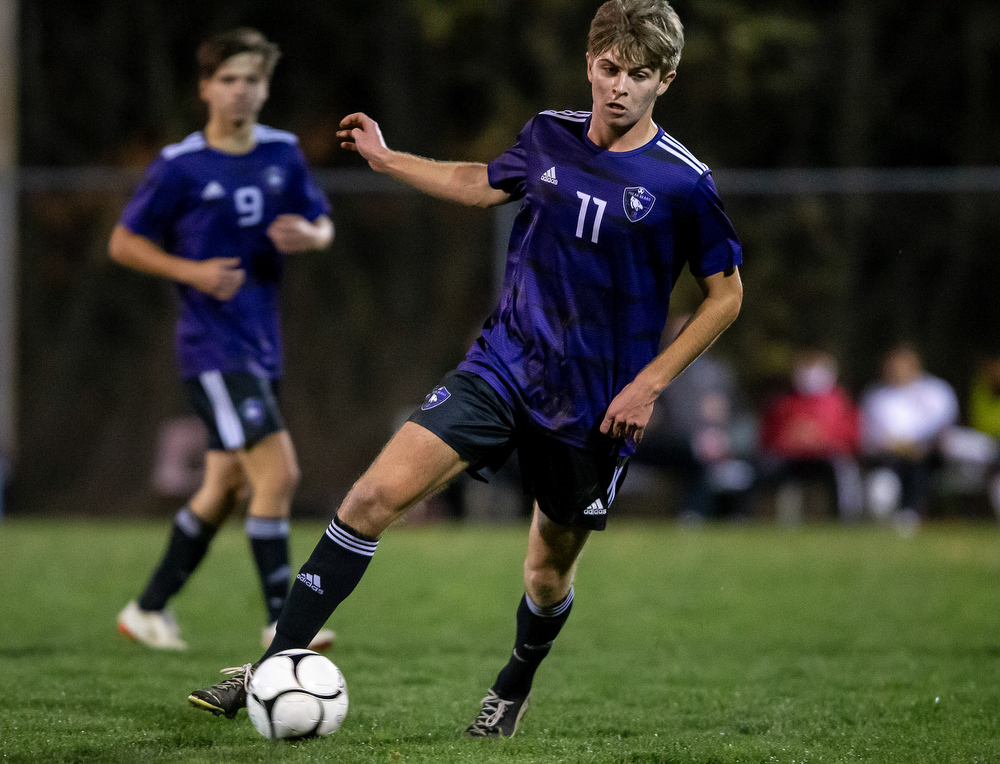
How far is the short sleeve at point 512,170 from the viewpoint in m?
3.96

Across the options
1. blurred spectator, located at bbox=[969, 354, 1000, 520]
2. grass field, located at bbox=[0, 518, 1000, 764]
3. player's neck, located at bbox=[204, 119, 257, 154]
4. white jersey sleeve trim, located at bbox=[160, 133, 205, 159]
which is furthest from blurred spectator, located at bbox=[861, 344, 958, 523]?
white jersey sleeve trim, located at bbox=[160, 133, 205, 159]

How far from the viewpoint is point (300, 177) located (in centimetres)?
600

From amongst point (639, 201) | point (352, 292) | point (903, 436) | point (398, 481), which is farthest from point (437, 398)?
point (352, 292)

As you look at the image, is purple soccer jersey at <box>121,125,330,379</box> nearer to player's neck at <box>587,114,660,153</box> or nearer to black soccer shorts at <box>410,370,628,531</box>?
black soccer shorts at <box>410,370,628,531</box>

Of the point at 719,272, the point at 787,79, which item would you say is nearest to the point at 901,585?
the point at 719,272

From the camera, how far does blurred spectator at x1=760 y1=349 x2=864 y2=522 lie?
12.9 metres

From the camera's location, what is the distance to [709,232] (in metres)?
3.87

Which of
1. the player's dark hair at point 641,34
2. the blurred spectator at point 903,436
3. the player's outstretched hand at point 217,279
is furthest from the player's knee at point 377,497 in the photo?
the blurred spectator at point 903,436

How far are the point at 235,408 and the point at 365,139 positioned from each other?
76.3 inches

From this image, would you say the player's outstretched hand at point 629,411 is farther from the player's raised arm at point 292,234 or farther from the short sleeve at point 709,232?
the player's raised arm at point 292,234

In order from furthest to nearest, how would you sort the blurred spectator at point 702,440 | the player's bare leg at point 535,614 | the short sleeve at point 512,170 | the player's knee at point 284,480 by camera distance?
the blurred spectator at point 702,440, the player's knee at point 284,480, the player's bare leg at point 535,614, the short sleeve at point 512,170

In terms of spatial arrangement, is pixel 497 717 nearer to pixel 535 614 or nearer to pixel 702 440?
pixel 535 614

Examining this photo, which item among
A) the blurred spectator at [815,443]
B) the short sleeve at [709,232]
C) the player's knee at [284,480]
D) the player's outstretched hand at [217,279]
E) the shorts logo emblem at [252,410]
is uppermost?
the short sleeve at [709,232]

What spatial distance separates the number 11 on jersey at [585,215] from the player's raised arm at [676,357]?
37 cm
